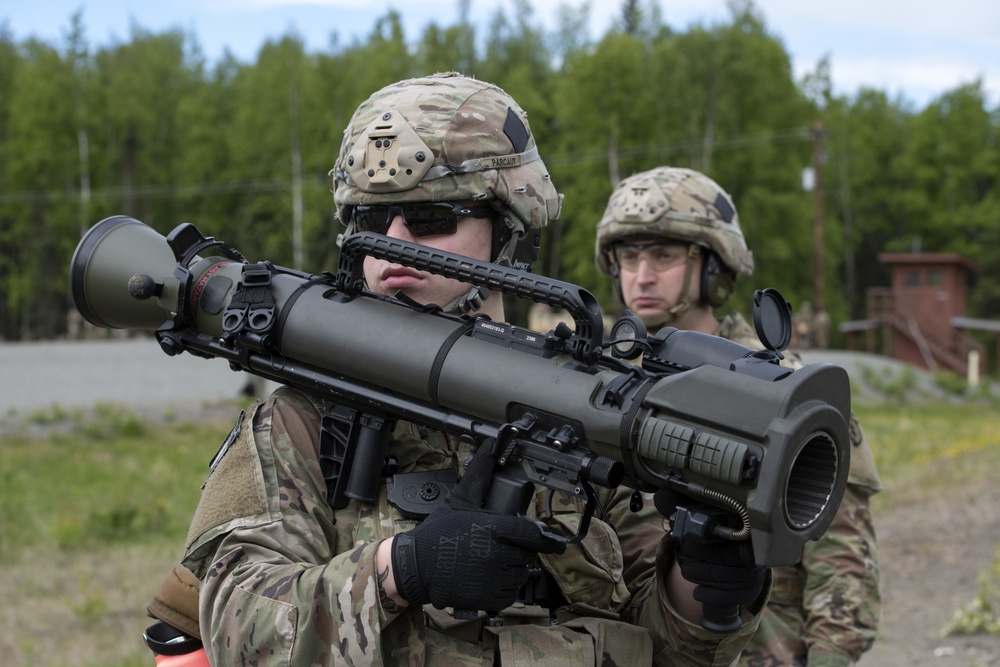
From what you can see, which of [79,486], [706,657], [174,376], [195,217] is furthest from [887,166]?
[706,657]

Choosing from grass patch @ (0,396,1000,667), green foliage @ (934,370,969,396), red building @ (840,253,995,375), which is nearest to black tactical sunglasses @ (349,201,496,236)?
grass patch @ (0,396,1000,667)

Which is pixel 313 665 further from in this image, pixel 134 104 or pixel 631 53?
pixel 134 104

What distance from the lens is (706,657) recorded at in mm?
2654

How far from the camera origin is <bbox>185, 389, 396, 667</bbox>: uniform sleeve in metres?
2.22

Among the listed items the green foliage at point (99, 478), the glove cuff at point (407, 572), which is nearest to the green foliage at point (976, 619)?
the glove cuff at point (407, 572)

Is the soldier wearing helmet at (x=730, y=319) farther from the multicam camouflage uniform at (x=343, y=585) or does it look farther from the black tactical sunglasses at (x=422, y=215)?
the black tactical sunglasses at (x=422, y=215)

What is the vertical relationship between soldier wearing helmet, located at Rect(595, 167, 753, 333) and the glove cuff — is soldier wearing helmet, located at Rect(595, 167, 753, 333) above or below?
above

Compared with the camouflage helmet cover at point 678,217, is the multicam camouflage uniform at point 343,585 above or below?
below

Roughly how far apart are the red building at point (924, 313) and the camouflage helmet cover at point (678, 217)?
1650 inches

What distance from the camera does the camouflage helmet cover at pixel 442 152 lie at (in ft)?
8.73

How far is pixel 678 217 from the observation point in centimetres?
481

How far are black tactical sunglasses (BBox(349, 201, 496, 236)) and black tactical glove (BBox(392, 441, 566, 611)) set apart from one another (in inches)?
30.6

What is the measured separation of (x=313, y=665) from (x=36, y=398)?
67.9 feet

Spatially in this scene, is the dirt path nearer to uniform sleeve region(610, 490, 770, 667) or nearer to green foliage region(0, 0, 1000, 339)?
uniform sleeve region(610, 490, 770, 667)
